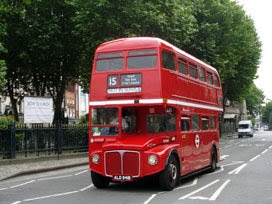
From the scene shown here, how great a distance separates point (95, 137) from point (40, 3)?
2214 cm

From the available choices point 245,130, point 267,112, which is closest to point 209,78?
point 245,130

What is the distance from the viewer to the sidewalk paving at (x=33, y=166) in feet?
58.7

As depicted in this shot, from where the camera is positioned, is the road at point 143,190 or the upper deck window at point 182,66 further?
the upper deck window at point 182,66

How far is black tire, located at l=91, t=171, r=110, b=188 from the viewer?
13.7 m

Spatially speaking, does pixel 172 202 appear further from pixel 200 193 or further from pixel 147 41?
pixel 147 41

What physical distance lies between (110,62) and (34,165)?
8.45m

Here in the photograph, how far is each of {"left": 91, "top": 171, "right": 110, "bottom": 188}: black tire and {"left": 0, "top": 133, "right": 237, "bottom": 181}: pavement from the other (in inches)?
165

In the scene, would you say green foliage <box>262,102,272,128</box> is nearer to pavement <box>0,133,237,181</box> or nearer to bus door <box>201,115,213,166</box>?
pavement <box>0,133,237,181</box>

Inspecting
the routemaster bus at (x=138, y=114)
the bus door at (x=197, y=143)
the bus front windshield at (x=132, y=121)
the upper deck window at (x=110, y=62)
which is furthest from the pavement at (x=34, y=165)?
the bus door at (x=197, y=143)

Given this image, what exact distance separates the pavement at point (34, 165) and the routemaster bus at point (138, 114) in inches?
193

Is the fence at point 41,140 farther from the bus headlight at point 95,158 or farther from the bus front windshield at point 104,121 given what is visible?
the bus headlight at point 95,158

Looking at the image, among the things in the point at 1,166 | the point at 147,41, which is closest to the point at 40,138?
the point at 1,166

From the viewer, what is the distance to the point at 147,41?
45.4 feet

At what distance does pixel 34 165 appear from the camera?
20703 millimetres
